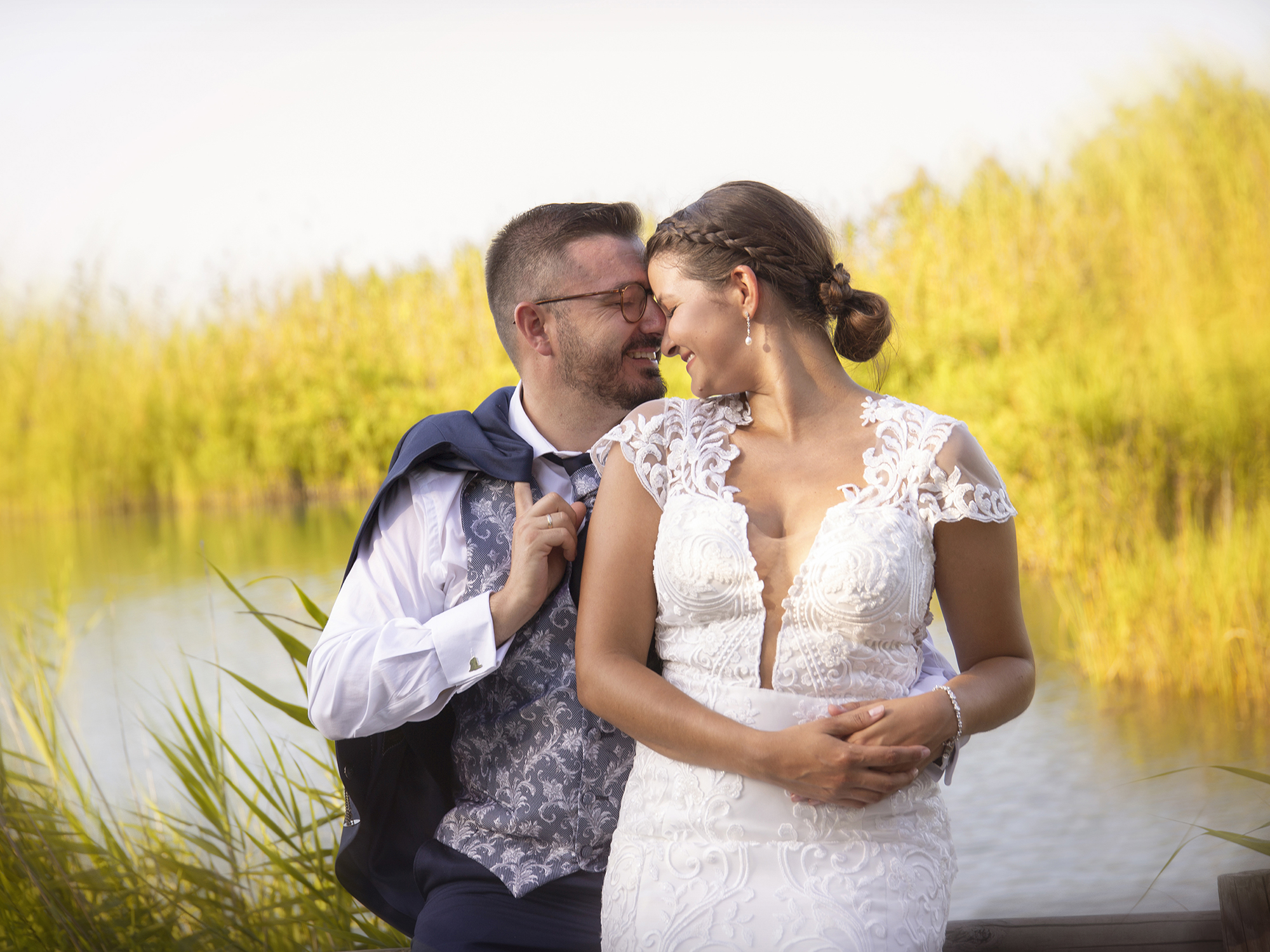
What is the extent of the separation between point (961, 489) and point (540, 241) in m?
1.09

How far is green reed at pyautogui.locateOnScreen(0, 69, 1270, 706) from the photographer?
5180 millimetres

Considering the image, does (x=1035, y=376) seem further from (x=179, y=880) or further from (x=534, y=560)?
(x=179, y=880)

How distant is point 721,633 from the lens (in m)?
1.57

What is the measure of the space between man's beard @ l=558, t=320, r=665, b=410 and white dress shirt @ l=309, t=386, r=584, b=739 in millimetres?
190

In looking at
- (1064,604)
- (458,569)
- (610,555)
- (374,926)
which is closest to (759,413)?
(610,555)

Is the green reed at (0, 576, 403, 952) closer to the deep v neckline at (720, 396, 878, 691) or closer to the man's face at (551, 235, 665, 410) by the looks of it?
the man's face at (551, 235, 665, 410)

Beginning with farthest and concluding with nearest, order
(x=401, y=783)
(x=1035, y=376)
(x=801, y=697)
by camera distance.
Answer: (x=1035, y=376), (x=401, y=783), (x=801, y=697)

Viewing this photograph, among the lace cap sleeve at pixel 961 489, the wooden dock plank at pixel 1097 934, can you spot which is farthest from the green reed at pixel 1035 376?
the lace cap sleeve at pixel 961 489

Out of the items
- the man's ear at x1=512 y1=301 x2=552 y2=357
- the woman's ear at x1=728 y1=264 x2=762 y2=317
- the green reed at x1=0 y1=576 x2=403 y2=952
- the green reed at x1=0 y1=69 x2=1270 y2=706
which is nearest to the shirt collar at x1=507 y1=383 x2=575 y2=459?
the man's ear at x1=512 y1=301 x2=552 y2=357

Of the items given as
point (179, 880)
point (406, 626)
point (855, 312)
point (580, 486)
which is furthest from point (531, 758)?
point (179, 880)

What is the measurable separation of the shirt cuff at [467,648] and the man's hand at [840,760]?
1.77 feet

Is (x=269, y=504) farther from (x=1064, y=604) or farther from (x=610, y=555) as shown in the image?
(x=610, y=555)

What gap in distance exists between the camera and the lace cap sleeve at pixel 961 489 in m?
1.55

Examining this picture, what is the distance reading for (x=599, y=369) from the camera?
82.4 inches
